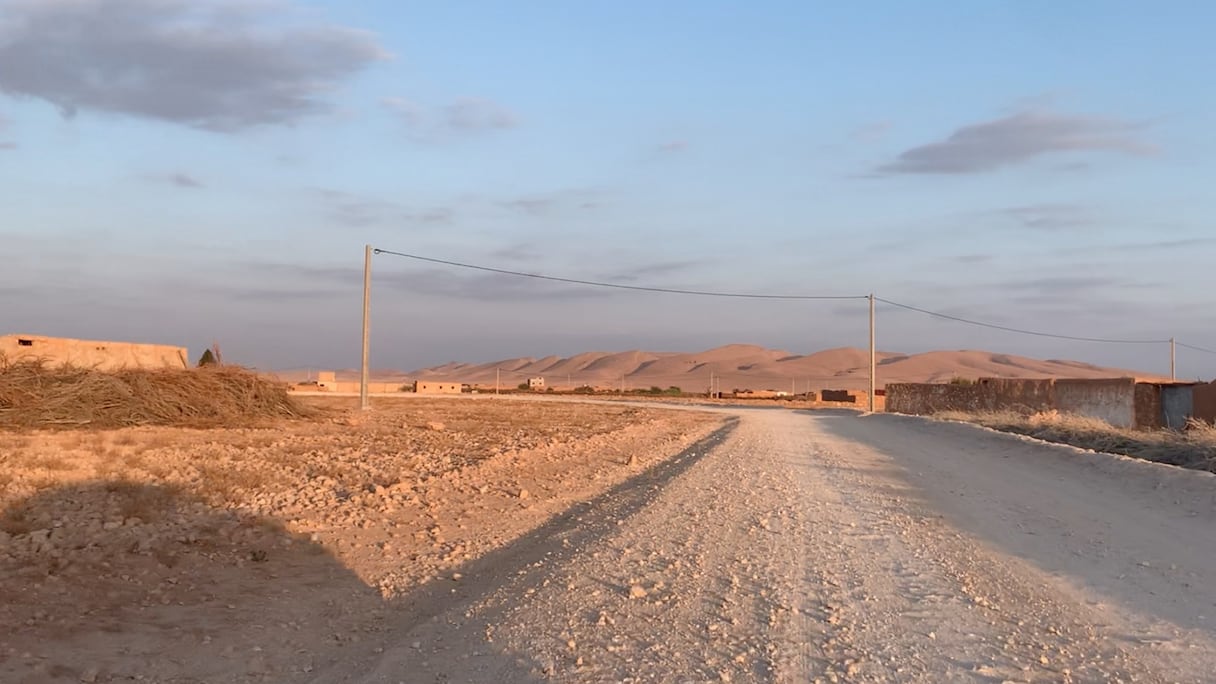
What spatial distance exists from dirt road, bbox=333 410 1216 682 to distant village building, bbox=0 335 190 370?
19.0m

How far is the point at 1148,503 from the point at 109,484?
14.2 meters

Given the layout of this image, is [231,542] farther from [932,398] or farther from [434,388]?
[434,388]

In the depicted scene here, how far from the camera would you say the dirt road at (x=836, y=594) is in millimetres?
5547

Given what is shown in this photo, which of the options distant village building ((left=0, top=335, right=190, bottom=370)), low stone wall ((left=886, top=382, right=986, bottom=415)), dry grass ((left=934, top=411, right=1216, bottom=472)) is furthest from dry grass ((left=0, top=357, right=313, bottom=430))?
low stone wall ((left=886, top=382, right=986, bottom=415))

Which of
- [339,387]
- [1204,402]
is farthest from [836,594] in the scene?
[339,387]

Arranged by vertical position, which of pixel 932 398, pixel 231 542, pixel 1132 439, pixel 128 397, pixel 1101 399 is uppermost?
pixel 1101 399

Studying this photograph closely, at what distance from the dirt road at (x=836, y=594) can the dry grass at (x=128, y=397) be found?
1453 cm

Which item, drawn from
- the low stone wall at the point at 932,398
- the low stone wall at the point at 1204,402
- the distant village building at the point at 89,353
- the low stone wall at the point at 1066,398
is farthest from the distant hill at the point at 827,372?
the distant village building at the point at 89,353

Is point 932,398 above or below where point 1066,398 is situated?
below

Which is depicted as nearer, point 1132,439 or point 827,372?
point 1132,439

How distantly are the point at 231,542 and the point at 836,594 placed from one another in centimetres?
616

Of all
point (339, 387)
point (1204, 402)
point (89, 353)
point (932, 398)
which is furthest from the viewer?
point (339, 387)

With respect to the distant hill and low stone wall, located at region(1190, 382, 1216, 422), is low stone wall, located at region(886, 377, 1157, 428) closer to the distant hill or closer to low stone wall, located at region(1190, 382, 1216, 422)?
low stone wall, located at region(1190, 382, 1216, 422)

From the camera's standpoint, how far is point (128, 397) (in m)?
22.9
